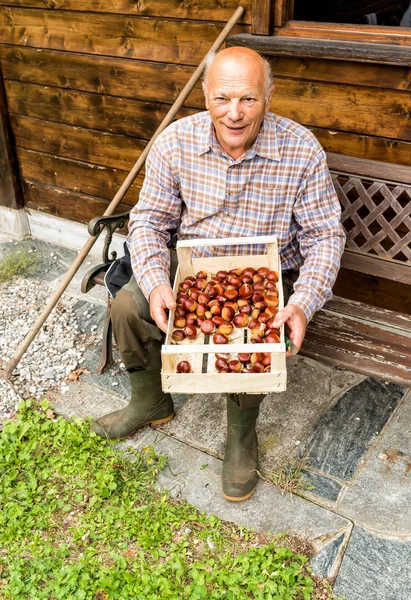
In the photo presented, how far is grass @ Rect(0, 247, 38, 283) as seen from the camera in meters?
4.32

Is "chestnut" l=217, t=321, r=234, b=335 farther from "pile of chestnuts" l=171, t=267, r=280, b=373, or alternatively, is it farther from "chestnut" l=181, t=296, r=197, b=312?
"chestnut" l=181, t=296, r=197, b=312

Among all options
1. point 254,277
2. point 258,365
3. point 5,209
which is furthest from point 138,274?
point 5,209

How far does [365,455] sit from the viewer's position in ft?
8.91

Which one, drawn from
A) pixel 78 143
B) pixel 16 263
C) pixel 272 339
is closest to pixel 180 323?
pixel 272 339

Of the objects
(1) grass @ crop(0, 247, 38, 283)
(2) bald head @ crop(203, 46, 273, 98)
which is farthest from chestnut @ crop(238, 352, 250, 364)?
(1) grass @ crop(0, 247, 38, 283)

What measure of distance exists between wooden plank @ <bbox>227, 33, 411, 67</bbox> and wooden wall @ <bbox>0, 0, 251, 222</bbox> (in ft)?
0.76

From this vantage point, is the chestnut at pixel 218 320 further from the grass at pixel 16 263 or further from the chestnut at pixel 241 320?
the grass at pixel 16 263

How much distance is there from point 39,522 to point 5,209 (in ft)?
10.1

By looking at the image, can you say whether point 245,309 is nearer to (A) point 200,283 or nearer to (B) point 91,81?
(A) point 200,283

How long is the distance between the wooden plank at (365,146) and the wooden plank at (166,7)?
752 millimetres

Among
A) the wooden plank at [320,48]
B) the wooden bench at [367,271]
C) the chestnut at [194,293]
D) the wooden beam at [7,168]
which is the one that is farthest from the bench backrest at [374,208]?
the wooden beam at [7,168]

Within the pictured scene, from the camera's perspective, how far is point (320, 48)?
9.14ft

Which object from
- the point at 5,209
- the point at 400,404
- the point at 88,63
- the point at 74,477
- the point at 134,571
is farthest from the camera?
the point at 5,209

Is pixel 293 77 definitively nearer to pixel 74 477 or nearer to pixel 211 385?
pixel 211 385
